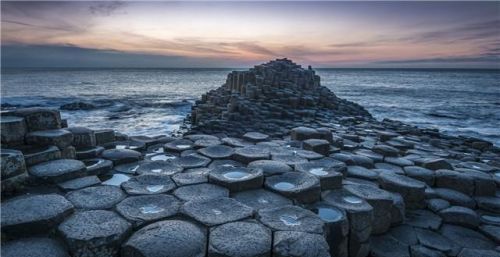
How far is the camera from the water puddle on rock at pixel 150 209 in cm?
321

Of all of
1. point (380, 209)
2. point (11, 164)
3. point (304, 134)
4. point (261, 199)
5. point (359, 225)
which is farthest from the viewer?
point (304, 134)

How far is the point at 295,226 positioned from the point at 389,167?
3.44 m

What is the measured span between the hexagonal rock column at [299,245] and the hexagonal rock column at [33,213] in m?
2.05

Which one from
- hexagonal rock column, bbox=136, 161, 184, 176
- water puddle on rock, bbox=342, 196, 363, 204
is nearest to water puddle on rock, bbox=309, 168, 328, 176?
water puddle on rock, bbox=342, 196, 363, 204

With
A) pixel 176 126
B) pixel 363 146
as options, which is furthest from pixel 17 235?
pixel 176 126

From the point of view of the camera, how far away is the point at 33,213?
2889 mm

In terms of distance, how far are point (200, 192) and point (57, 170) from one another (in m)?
1.84

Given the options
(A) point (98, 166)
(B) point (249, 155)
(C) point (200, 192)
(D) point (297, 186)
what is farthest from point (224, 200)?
(A) point (98, 166)

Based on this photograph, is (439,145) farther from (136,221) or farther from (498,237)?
(136,221)

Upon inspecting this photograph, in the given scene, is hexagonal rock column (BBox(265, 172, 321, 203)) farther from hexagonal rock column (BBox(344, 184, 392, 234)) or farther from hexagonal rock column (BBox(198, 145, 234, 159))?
hexagonal rock column (BBox(198, 145, 234, 159))

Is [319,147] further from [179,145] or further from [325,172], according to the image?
[179,145]

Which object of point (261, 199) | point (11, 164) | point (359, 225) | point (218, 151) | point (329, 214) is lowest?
point (359, 225)

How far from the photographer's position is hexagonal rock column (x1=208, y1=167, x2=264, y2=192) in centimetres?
389

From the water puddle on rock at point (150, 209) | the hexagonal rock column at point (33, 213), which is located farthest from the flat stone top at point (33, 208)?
the water puddle on rock at point (150, 209)
